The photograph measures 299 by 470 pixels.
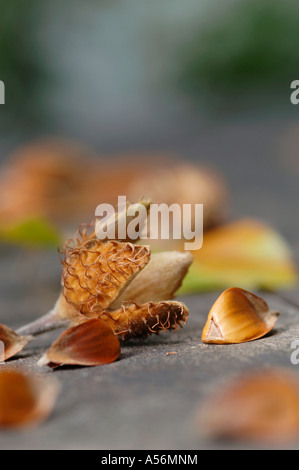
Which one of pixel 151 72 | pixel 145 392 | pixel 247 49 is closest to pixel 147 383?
pixel 145 392

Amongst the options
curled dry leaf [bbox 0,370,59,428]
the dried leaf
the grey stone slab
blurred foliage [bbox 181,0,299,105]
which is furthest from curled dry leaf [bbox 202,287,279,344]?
blurred foliage [bbox 181,0,299,105]

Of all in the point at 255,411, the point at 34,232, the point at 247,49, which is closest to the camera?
the point at 255,411

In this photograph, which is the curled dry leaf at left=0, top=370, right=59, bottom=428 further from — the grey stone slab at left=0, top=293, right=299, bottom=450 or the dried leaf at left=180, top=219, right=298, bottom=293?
the dried leaf at left=180, top=219, right=298, bottom=293

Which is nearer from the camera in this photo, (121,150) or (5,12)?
(121,150)

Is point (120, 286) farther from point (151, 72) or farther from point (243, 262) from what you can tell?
point (151, 72)

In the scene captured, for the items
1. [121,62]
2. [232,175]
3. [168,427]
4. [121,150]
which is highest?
[121,62]

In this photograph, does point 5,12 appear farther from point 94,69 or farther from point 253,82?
point 253,82

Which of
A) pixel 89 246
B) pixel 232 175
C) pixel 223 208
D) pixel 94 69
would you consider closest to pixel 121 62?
pixel 94 69
